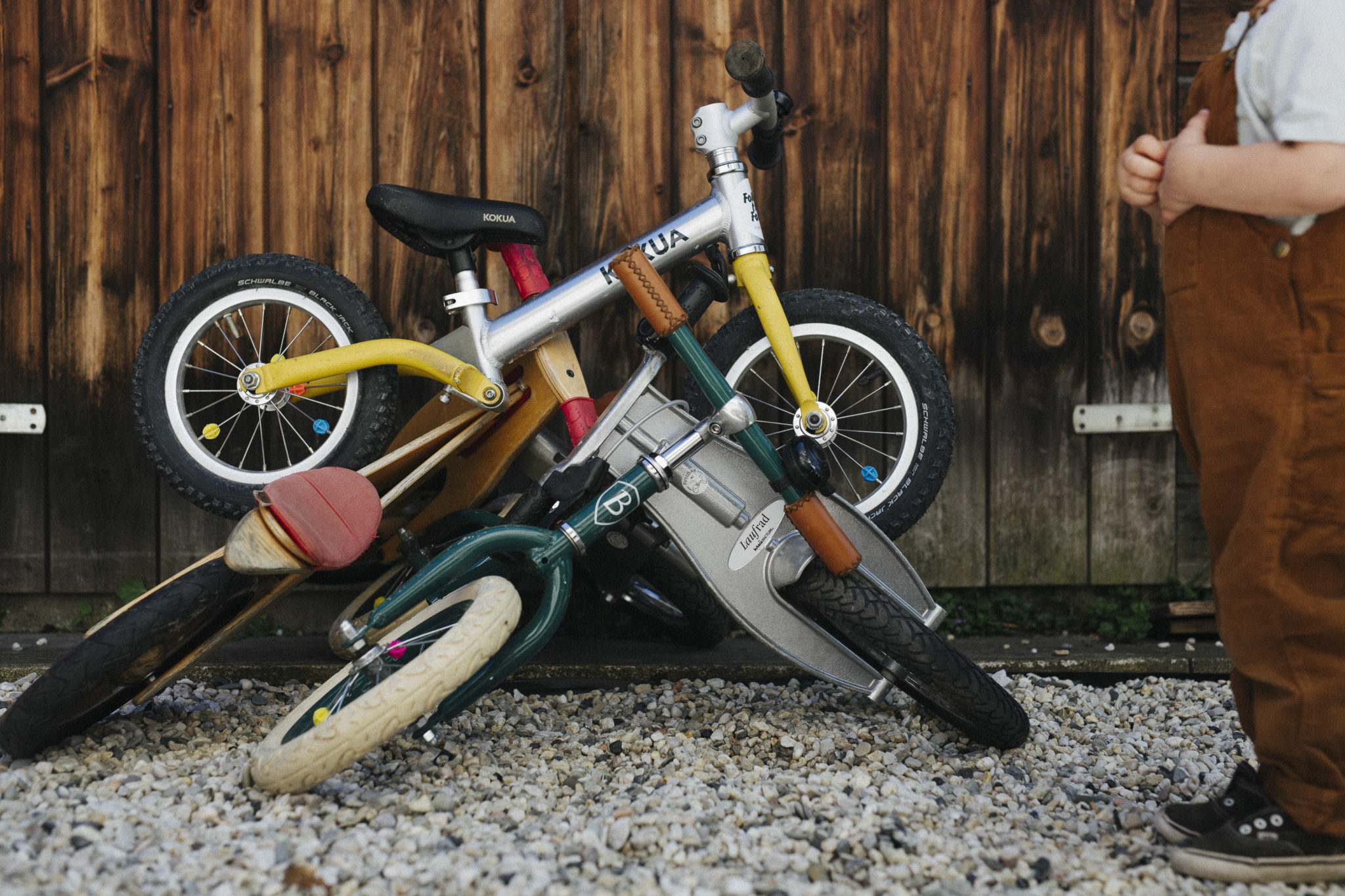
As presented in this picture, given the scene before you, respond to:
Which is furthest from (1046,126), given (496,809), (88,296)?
(88,296)

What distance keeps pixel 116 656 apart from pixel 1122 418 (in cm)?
261

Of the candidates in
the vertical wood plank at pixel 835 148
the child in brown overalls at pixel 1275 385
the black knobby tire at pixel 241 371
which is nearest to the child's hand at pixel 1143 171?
the child in brown overalls at pixel 1275 385

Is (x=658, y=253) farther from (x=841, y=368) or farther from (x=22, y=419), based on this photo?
(x=22, y=419)

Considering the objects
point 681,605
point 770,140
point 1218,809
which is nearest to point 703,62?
point 770,140

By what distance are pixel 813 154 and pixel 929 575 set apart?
130 cm

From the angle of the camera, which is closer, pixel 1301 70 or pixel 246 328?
pixel 1301 70

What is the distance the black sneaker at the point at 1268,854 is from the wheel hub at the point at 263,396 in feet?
6.40

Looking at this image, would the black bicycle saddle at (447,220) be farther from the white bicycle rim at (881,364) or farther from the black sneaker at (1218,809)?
the black sneaker at (1218,809)

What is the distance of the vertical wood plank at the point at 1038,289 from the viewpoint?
256cm

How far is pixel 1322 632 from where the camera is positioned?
1187 millimetres

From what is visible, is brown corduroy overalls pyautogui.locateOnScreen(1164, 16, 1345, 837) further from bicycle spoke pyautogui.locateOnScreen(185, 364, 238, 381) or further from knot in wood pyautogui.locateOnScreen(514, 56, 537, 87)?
bicycle spoke pyautogui.locateOnScreen(185, 364, 238, 381)

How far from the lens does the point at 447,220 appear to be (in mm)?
1985

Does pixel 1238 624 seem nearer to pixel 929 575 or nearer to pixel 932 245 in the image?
pixel 929 575

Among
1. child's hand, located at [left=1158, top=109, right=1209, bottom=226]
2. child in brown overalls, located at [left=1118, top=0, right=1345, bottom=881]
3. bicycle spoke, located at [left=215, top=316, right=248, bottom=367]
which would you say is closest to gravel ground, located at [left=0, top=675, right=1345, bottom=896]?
child in brown overalls, located at [left=1118, top=0, right=1345, bottom=881]
